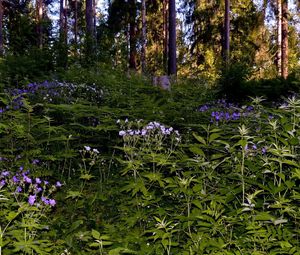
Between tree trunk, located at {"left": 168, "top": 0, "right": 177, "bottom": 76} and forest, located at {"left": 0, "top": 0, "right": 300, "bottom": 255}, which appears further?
tree trunk, located at {"left": 168, "top": 0, "right": 177, "bottom": 76}

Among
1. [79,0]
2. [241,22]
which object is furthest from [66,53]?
[79,0]

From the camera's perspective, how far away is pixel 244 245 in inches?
83.5

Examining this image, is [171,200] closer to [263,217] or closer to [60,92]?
[263,217]

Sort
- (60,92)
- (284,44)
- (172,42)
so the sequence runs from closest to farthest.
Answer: (60,92)
(172,42)
(284,44)

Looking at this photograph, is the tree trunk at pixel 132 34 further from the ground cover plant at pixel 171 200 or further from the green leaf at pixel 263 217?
the green leaf at pixel 263 217

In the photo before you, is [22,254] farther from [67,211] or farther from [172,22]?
[172,22]

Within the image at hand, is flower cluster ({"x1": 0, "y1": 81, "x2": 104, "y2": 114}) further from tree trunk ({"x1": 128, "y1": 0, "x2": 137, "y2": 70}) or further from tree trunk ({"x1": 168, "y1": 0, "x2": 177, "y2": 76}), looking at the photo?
tree trunk ({"x1": 128, "y1": 0, "x2": 137, "y2": 70})

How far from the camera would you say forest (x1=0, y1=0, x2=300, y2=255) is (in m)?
2.16

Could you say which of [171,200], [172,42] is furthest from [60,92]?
[172,42]

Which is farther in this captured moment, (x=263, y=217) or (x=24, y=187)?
(x=24, y=187)

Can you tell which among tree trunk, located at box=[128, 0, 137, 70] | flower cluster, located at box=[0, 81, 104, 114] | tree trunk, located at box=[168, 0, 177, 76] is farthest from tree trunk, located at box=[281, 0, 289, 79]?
flower cluster, located at box=[0, 81, 104, 114]

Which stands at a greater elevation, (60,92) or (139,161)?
(60,92)

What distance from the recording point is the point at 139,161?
2471 millimetres

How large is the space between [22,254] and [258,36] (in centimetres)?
2088
